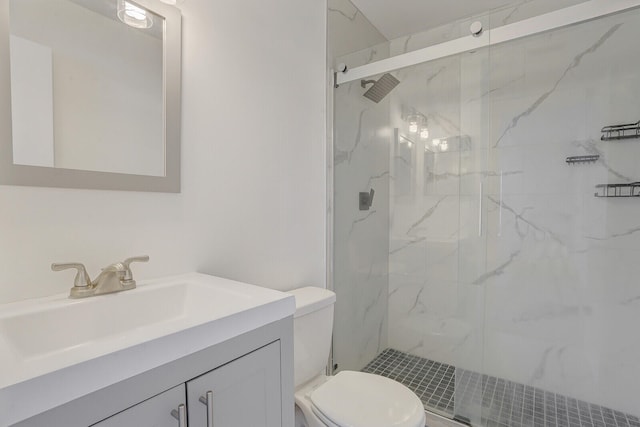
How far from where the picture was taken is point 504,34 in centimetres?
153

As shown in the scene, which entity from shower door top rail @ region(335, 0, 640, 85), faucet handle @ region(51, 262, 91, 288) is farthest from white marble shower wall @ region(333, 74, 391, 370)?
faucet handle @ region(51, 262, 91, 288)

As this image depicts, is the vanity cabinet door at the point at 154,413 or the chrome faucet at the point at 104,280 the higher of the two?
the chrome faucet at the point at 104,280

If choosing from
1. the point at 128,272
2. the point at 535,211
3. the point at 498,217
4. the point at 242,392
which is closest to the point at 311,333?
the point at 242,392

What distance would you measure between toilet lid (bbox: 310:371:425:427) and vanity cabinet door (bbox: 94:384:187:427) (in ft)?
2.21

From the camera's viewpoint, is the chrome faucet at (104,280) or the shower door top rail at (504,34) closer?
the chrome faucet at (104,280)

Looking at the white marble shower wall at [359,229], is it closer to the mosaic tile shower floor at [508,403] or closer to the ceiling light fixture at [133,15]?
the mosaic tile shower floor at [508,403]

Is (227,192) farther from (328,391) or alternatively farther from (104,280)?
(328,391)

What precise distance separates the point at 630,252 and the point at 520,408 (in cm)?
100

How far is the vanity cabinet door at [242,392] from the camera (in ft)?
2.18

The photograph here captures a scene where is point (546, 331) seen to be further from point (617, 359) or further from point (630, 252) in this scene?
point (630, 252)

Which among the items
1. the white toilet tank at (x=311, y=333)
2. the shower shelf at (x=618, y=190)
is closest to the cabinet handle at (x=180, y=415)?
the white toilet tank at (x=311, y=333)

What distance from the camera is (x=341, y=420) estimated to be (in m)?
1.10

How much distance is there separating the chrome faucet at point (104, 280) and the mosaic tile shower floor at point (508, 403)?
168cm

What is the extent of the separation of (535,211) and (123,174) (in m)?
2.06
